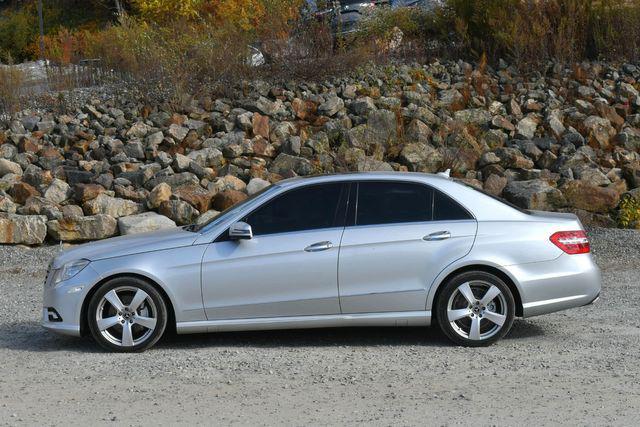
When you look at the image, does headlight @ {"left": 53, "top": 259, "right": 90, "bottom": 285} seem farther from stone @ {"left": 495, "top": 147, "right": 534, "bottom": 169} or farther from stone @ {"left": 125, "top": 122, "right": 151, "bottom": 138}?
stone @ {"left": 125, "top": 122, "right": 151, "bottom": 138}

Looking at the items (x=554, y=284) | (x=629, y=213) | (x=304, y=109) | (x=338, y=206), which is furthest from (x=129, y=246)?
(x=304, y=109)

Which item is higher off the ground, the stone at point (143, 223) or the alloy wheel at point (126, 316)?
the alloy wheel at point (126, 316)

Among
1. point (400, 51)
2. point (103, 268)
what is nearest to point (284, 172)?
point (400, 51)

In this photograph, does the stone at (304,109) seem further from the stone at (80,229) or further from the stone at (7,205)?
the stone at (7,205)

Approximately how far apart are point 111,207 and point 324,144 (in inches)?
165

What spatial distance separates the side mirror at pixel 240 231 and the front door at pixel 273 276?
74 mm

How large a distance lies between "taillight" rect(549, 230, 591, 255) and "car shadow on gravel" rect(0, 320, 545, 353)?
2.90 feet

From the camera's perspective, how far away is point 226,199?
15.7m

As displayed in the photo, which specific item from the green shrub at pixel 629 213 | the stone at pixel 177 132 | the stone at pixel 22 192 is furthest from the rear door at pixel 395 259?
the stone at pixel 177 132

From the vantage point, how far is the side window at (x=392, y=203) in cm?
882

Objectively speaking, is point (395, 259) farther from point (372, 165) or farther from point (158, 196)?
point (372, 165)

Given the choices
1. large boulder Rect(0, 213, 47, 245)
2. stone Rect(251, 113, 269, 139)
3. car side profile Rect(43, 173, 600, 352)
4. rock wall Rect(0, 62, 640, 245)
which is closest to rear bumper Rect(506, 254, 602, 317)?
car side profile Rect(43, 173, 600, 352)

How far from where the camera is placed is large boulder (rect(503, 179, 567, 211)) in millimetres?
15445

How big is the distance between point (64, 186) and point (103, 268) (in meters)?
8.26
